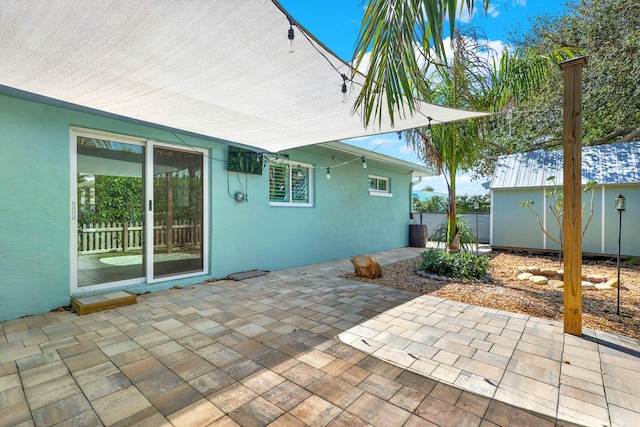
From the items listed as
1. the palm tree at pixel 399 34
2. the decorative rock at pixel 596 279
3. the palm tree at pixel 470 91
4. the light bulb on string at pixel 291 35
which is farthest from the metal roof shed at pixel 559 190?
the light bulb on string at pixel 291 35

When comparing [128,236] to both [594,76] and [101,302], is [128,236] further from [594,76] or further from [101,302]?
[594,76]

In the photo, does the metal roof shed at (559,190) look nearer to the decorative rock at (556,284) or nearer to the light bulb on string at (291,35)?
the decorative rock at (556,284)

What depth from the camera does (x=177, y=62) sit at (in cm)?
257

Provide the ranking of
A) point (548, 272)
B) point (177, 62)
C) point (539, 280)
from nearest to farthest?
point (177, 62) < point (539, 280) < point (548, 272)

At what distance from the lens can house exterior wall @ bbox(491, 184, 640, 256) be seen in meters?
7.70

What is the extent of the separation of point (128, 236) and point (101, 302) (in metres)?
1.13

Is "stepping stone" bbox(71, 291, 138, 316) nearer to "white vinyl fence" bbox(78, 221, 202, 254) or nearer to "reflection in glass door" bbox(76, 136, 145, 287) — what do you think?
"reflection in glass door" bbox(76, 136, 145, 287)

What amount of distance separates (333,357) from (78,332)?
2727mm

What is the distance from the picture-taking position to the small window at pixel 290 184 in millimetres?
6699

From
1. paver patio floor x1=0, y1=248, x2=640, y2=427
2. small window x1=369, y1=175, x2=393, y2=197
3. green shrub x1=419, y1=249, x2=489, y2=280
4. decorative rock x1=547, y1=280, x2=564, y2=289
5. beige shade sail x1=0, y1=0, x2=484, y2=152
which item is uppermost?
beige shade sail x1=0, y1=0, x2=484, y2=152

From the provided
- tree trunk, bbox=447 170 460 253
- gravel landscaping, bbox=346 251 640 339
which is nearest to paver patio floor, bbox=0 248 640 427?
gravel landscaping, bbox=346 251 640 339

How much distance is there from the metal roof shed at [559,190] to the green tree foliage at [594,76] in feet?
3.24

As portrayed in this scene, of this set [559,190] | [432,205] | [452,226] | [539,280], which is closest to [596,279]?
[539,280]

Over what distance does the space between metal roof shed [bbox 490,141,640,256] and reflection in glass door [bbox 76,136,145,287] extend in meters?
8.97
